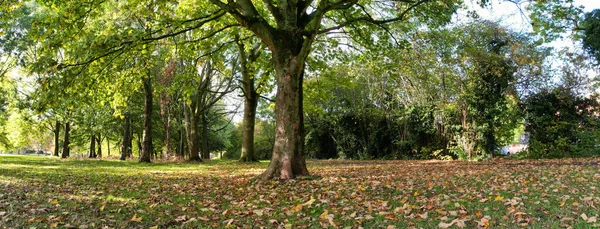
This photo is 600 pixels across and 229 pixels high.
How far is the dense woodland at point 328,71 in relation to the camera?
29.6ft

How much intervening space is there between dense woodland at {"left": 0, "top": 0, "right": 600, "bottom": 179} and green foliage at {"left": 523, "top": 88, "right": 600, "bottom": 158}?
64 millimetres

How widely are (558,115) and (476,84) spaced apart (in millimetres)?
4391

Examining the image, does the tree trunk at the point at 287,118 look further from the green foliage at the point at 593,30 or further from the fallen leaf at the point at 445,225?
the green foliage at the point at 593,30

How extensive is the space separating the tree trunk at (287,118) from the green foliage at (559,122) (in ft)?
47.9

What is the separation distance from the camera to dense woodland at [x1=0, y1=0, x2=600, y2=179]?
29.6 feet

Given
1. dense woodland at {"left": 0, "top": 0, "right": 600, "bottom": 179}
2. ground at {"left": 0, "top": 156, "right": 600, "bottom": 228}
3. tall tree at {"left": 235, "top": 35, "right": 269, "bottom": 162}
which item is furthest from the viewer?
tall tree at {"left": 235, "top": 35, "right": 269, "bottom": 162}

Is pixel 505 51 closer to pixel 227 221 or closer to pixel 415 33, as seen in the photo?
pixel 415 33

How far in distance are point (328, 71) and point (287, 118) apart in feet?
37.1

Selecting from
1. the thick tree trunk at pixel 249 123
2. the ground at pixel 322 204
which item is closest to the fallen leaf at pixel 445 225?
the ground at pixel 322 204

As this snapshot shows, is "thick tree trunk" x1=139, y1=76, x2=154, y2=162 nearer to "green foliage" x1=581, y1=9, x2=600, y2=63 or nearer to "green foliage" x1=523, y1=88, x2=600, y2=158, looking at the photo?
"green foliage" x1=523, y1=88, x2=600, y2=158

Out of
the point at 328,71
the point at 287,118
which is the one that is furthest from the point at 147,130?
the point at 287,118

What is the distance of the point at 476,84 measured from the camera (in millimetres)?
18375

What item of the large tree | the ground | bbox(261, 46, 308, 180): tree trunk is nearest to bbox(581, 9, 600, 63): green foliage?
the ground

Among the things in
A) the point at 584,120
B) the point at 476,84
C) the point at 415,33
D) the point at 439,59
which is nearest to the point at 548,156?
the point at 584,120
